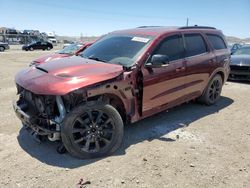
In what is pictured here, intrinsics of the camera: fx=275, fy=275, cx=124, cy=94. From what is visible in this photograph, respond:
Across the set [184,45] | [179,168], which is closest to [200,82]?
[184,45]

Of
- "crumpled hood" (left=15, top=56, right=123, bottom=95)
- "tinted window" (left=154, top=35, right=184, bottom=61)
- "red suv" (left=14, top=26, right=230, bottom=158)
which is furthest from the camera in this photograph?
"tinted window" (left=154, top=35, right=184, bottom=61)

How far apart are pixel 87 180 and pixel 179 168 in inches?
51.2

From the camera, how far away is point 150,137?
A: 489 centimetres

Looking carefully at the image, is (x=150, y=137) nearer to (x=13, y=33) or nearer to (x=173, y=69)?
(x=173, y=69)

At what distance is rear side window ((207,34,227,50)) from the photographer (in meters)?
6.67

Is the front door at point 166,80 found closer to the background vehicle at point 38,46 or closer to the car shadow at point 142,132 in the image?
the car shadow at point 142,132

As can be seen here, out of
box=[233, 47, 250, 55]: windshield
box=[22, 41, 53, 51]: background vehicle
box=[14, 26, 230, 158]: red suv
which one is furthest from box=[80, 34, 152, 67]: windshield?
box=[22, 41, 53, 51]: background vehicle

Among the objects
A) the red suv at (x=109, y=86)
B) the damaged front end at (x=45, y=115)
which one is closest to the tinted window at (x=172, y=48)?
the red suv at (x=109, y=86)

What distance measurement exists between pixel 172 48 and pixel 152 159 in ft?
7.56

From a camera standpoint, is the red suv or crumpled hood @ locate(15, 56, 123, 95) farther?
the red suv

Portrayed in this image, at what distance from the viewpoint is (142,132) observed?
5.09 m

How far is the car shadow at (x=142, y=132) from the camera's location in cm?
407

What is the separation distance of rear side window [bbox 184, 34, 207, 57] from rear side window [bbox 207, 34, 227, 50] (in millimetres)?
410

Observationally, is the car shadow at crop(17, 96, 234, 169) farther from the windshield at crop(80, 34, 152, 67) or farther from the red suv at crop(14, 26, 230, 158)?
the windshield at crop(80, 34, 152, 67)
